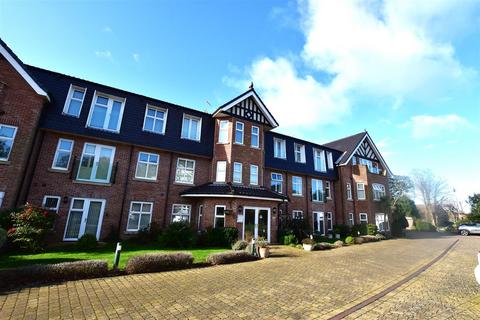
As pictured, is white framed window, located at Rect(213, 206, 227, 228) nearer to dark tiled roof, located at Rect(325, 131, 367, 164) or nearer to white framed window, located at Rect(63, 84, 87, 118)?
white framed window, located at Rect(63, 84, 87, 118)

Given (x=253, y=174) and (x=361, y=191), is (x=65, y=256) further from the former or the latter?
(x=361, y=191)

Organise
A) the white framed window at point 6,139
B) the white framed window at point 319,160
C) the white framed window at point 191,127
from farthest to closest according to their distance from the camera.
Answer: the white framed window at point 319,160
the white framed window at point 191,127
the white framed window at point 6,139

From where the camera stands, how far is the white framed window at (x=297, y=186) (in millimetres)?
24125

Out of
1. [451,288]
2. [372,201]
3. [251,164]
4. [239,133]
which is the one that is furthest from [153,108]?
[372,201]

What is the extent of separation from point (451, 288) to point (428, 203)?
214ft

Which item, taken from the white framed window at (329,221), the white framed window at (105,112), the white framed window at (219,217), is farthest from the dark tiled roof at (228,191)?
the white framed window at (329,221)

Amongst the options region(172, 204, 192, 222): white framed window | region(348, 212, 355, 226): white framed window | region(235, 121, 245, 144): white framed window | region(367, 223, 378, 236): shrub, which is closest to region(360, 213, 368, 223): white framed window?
region(348, 212, 355, 226): white framed window

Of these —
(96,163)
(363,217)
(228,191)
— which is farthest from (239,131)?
(363,217)

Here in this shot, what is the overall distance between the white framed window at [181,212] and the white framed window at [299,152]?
12.8m

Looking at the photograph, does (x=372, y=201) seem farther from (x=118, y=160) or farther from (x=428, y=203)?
(x=428, y=203)

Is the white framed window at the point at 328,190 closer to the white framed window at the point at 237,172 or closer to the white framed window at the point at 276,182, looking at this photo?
the white framed window at the point at 276,182

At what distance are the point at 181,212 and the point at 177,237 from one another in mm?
3642

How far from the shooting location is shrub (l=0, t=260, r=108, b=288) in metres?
6.96

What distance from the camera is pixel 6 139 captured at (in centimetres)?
1299
